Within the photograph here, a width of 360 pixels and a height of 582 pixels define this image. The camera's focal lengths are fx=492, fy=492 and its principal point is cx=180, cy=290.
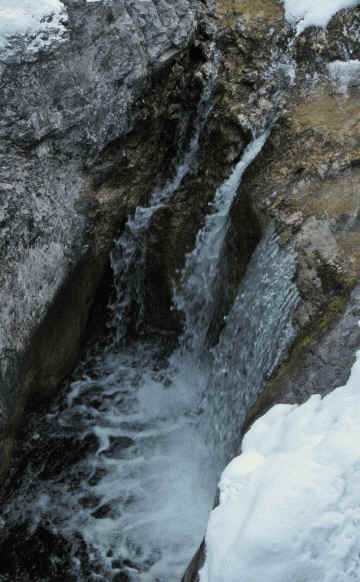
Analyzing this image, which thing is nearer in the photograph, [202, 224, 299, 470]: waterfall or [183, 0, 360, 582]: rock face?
[183, 0, 360, 582]: rock face

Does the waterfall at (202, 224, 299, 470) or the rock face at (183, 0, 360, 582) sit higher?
the rock face at (183, 0, 360, 582)

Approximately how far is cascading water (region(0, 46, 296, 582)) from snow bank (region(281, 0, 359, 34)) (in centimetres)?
101

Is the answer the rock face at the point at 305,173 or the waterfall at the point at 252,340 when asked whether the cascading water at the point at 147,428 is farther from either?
the rock face at the point at 305,173

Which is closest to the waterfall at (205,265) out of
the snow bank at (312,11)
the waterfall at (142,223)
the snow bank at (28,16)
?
the waterfall at (142,223)

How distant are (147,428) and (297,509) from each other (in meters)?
2.40

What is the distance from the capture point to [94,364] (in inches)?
175

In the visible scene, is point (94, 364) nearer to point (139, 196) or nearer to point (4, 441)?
point (4, 441)

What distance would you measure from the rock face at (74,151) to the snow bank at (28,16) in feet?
0.18

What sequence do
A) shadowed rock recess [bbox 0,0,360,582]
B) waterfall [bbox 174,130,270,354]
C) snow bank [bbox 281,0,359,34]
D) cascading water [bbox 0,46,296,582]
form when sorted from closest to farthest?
shadowed rock recess [bbox 0,0,360,582] < cascading water [bbox 0,46,296,582] < waterfall [bbox 174,130,270,354] < snow bank [bbox 281,0,359,34]

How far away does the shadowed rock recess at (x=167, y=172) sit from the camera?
3051 millimetres

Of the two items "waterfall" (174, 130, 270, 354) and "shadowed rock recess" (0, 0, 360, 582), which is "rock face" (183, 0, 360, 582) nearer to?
"shadowed rock recess" (0, 0, 360, 582)

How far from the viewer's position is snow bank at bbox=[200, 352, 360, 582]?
1745 mm

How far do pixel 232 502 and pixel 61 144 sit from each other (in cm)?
249

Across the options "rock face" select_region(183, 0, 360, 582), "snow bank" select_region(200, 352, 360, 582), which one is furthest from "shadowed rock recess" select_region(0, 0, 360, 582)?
"snow bank" select_region(200, 352, 360, 582)
